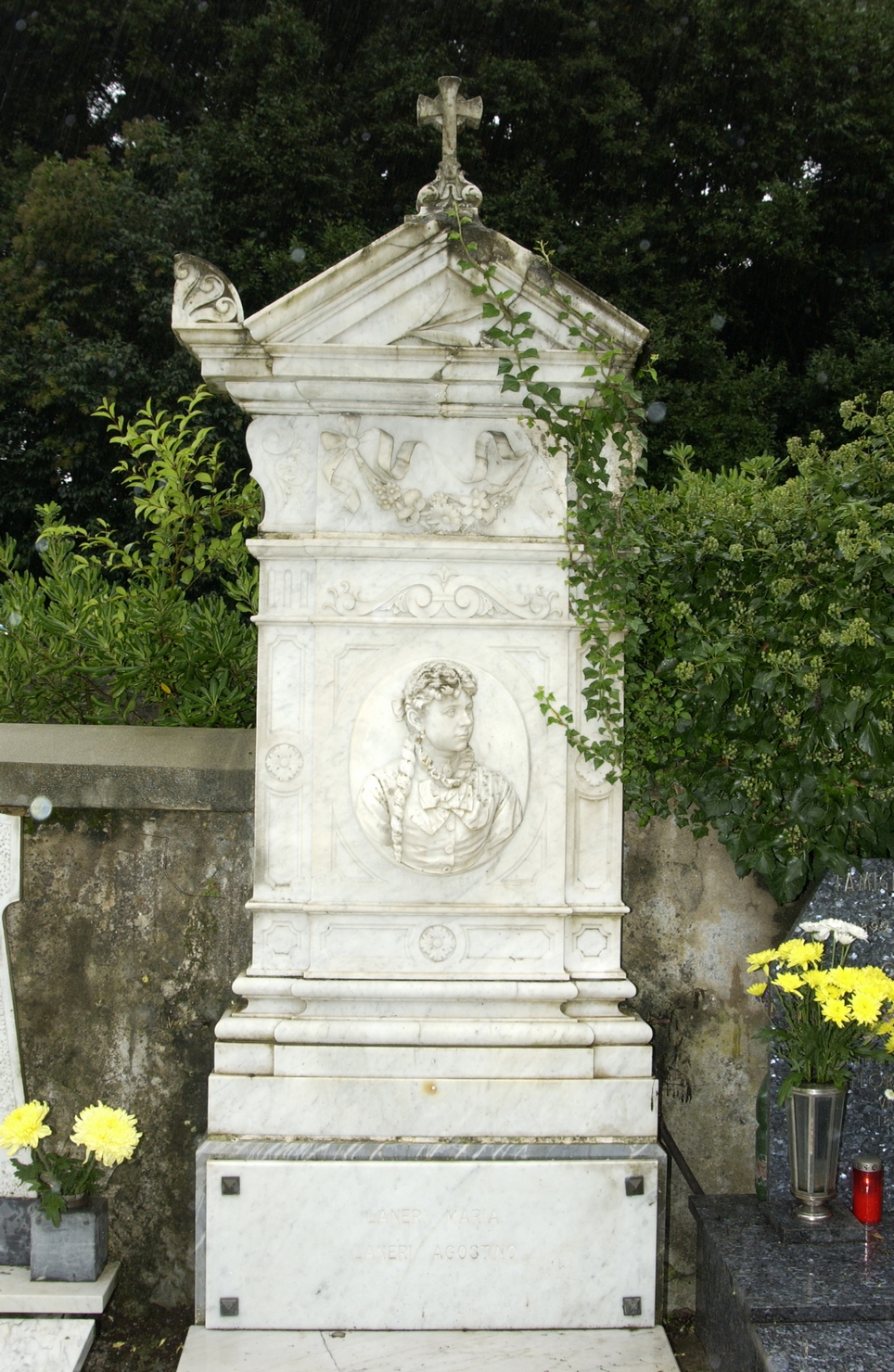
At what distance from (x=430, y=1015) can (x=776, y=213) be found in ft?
31.9

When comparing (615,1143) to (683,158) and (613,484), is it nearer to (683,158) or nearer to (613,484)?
(613,484)

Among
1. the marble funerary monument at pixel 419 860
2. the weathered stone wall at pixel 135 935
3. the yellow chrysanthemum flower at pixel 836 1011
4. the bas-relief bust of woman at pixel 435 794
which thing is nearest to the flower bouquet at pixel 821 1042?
the yellow chrysanthemum flower at pixel 836 1011

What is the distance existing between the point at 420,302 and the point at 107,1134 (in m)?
2.47

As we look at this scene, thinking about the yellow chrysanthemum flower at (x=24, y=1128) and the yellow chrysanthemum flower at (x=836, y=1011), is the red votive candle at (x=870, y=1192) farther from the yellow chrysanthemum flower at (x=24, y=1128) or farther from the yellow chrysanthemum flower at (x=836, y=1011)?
the yellow chrysanthemum flower at (x=24, y=1128)

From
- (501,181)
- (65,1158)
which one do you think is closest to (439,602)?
(65,1158)

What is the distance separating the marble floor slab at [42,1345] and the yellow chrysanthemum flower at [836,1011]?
215 centimetres

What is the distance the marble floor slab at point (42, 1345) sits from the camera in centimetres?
291

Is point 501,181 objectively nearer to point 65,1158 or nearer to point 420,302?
point 420,302

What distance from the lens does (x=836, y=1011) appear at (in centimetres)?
286

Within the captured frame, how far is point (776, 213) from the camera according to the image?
34.4ft

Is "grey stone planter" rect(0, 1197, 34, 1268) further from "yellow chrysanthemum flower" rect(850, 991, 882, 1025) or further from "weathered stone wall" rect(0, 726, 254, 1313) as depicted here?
"yellow chrysanthemum flower" rect(850, 991, 882, 1025)

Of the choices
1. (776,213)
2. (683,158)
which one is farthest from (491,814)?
(683,158)

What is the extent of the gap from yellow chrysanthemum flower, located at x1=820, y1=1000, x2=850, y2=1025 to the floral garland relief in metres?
1.61

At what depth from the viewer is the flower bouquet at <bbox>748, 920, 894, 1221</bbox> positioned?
2.91 meters
